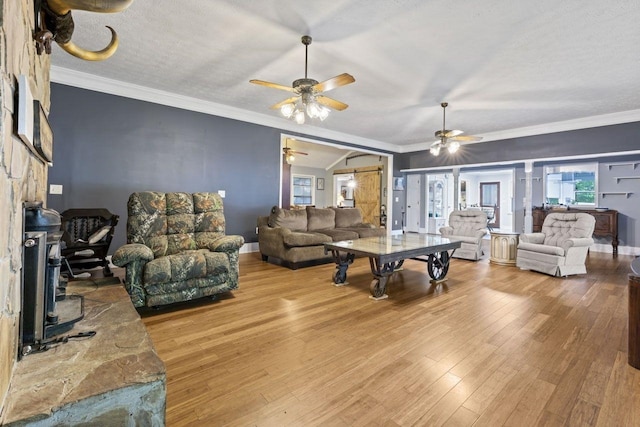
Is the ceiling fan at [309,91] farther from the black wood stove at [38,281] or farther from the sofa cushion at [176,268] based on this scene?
the black wood stove at [38,281]

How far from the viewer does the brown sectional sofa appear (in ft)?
15.2

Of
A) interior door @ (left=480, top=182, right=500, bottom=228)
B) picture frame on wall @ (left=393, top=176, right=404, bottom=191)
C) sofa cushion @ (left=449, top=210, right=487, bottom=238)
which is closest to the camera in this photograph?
sofa cushion @ (left=449, top=210, right=487, bottom=238)

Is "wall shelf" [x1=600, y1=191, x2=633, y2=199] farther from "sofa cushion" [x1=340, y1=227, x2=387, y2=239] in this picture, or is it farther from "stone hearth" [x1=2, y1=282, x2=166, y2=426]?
"stone hearth" [x1=2, y1=282, x2=166, y2=426]

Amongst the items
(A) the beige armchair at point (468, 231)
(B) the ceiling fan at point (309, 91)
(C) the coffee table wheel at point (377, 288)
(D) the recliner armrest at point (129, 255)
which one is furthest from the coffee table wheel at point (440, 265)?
(D) the recliner armrest at point (129, 255)

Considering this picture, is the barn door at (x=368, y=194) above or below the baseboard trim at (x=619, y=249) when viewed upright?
above

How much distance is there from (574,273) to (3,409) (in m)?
5.81

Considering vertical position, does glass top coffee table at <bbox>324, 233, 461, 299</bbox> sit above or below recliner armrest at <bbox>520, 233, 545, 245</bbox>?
below

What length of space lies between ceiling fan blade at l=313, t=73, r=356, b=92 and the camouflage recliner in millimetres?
1771

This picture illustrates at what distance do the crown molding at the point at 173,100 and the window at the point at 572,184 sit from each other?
18.0ft

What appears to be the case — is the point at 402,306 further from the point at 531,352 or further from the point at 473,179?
the point at 473,179

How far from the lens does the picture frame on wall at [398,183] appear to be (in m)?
8.90

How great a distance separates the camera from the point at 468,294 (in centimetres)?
347

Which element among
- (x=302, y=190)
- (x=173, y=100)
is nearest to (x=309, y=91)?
(x=173, y=100)

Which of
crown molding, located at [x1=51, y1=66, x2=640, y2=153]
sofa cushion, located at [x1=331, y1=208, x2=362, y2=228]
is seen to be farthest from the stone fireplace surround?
sofa cushion, located at [x1=331, y1=208, x2=362, y2=228]
